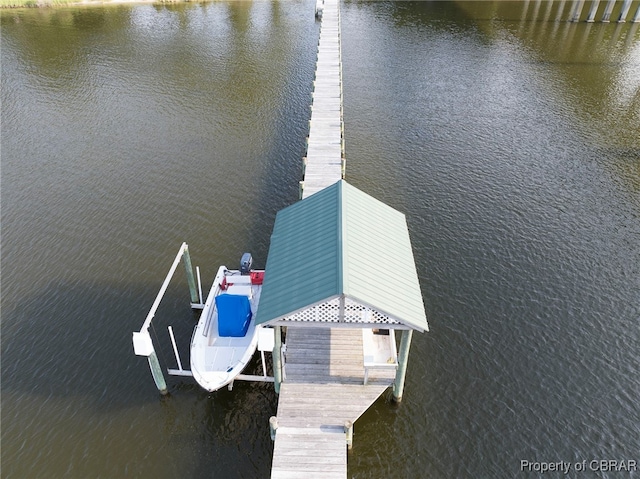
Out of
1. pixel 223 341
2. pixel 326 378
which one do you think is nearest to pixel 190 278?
pixel 223 341

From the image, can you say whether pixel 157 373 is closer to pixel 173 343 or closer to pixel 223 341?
pixel 173 343

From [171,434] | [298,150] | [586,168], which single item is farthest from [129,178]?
[586,168]

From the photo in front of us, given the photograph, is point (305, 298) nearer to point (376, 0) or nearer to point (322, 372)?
point (322, 372)

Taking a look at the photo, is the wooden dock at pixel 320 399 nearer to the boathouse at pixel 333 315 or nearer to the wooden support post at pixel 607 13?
the boathouse at pixel 333 315

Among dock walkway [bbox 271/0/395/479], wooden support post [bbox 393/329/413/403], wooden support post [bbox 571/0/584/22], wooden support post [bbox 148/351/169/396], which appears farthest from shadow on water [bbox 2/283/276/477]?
wooden support post [bbox 571/0/584/22]

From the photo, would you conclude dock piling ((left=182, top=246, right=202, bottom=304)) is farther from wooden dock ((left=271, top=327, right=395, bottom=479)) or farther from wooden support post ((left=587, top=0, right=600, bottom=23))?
wooden support post ((left=587, top=0, right=600, bottom=23))

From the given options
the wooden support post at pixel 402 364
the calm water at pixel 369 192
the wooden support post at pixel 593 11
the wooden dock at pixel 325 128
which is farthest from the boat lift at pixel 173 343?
the wooden support post at pixel 593 11
